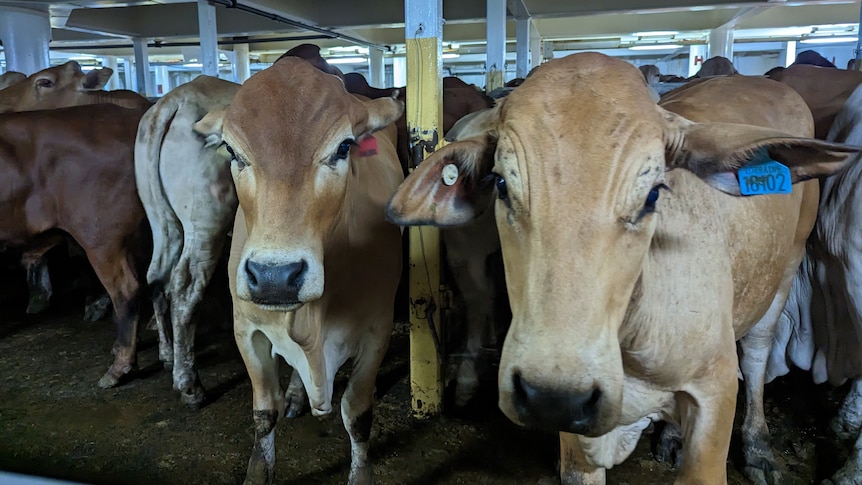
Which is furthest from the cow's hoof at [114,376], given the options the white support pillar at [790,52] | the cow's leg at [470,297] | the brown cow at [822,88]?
the white support pillar at [790,52]

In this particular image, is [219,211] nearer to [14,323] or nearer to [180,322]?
[180,322]

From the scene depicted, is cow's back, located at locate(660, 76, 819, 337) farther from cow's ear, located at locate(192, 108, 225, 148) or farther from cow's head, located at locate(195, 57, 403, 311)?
cow's ear, located at locate(192, 108, 225, 148)

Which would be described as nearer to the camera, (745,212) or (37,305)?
(745,212)

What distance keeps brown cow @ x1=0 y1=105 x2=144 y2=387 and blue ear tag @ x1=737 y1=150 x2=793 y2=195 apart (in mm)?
3665

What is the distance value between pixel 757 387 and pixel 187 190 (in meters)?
3.31

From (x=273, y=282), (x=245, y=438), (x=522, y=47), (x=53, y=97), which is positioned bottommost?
(x=245, y=438)

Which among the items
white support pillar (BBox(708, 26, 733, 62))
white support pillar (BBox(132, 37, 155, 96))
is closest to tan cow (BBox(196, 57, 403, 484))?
white support pillar (BBox(132, 37, 155, 96))

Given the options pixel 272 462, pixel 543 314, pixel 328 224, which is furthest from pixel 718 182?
pixel 272 462

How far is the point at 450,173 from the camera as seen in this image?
2041 millimetres

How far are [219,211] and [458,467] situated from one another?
6.60 feet

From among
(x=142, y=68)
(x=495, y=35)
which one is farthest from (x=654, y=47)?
(x=142, y=68)

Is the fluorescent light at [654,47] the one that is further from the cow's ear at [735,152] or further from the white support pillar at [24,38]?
the cow's ear at [735,152]

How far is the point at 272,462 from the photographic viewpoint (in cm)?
296

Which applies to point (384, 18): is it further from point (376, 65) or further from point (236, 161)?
point (236, 161)
